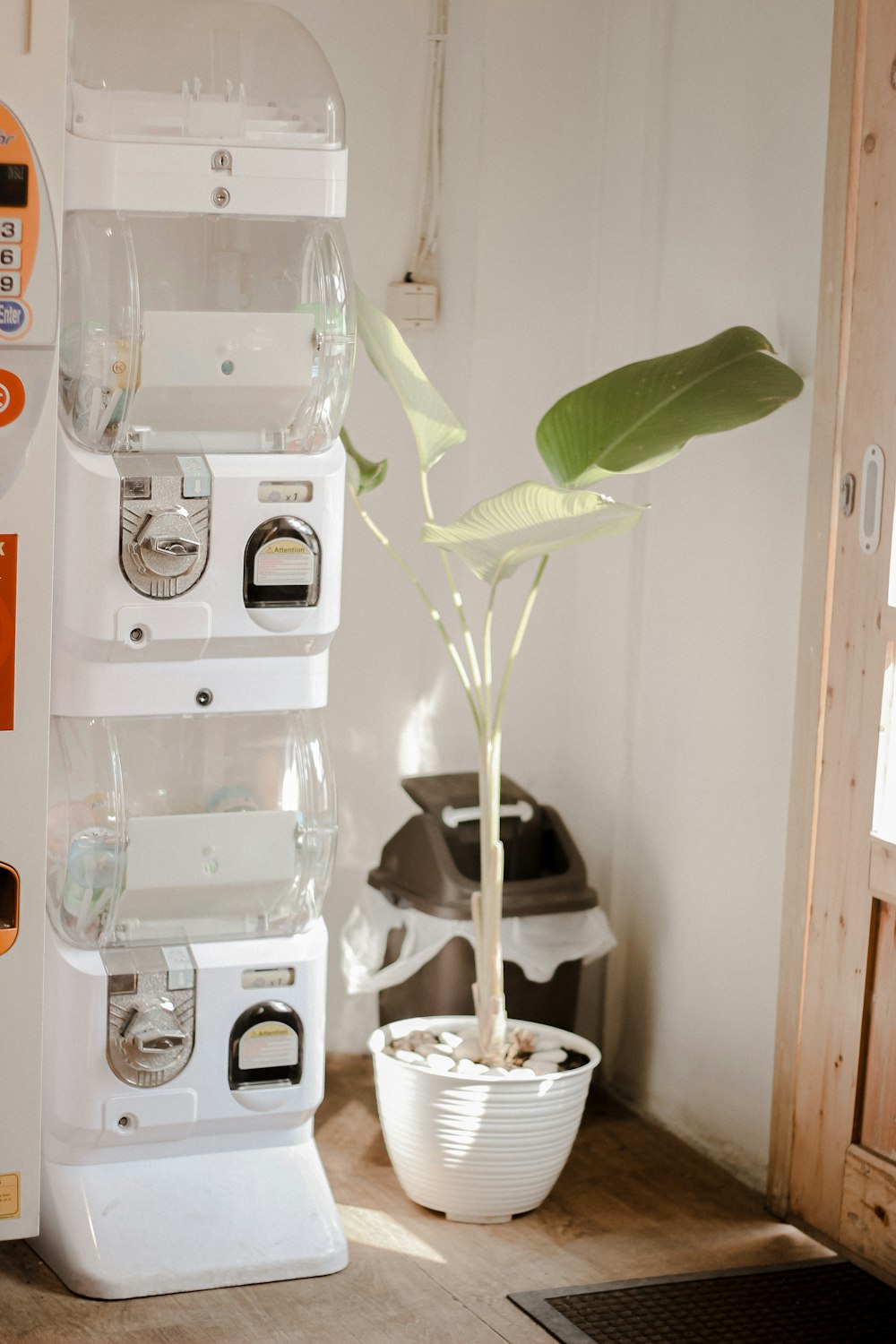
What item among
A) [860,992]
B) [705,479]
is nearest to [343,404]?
[705,479]

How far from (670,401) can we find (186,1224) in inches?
56.6

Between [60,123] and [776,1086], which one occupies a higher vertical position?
[60,123]

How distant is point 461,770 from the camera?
3510 mm

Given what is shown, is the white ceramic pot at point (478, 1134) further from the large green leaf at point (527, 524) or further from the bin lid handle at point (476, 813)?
the large green leaf at point (527, 524)

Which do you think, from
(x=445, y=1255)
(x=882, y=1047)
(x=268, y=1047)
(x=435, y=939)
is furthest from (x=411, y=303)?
(x=445, y=1255)

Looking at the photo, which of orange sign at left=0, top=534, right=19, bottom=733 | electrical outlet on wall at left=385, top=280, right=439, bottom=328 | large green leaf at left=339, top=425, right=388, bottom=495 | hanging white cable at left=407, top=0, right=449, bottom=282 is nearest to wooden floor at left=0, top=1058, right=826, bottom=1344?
orange sign at left=0, top=534, right=19, bottom=733

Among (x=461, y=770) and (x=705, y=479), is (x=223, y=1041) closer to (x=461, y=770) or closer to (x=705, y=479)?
(x=461, y=770)

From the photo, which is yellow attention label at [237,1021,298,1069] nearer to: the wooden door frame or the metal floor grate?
the metal floor grate

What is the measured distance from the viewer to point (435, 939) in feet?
10.3

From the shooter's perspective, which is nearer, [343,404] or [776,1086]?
[343,404]

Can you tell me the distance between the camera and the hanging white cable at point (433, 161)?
128 inches

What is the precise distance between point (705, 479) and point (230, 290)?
988mm

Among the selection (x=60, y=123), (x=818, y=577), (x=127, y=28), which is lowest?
(x=818, y=577)

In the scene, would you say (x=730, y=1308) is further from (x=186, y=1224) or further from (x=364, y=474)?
(x=364, y=474)
